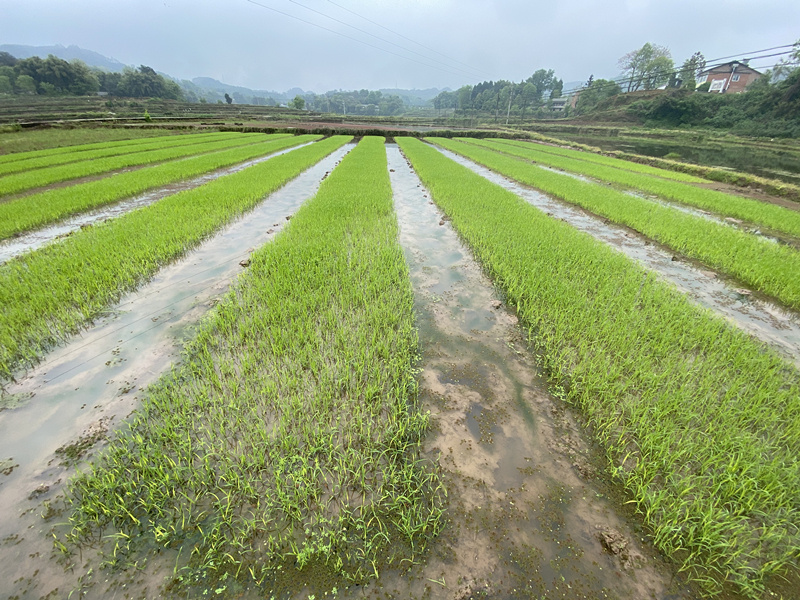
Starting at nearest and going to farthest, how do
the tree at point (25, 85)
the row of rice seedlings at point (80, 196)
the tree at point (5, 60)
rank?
the row of rice seedlings at point (80, 196)
the tree at point (25, 85)
the tree at point (5, 60)

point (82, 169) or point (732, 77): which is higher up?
point (732, 77)

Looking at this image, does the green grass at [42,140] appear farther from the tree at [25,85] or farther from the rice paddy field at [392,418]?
the tree at [25,85]

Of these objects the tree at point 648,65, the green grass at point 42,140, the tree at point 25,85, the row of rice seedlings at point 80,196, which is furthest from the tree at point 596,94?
the tree at point 25,85

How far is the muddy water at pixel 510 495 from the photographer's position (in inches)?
76.7

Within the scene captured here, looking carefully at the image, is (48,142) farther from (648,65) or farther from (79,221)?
(648,65)

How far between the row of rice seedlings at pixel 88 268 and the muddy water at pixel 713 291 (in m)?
9.08

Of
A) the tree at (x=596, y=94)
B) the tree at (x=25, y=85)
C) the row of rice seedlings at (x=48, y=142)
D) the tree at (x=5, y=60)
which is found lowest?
the row of rice seedlings at (x=48, y=142)

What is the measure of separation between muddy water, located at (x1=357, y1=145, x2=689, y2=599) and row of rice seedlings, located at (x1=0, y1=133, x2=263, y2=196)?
13.5 metres

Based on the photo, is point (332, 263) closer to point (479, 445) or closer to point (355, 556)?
point (479, 445)

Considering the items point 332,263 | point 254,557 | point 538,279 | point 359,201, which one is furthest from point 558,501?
point 359,201

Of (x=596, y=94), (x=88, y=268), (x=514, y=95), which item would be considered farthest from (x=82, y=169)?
(x=514, y=95)

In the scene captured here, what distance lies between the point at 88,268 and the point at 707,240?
1208cm

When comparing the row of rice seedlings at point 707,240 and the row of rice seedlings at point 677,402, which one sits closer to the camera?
the row of rice seedlings at point 677,402

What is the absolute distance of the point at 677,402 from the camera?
3076mm
